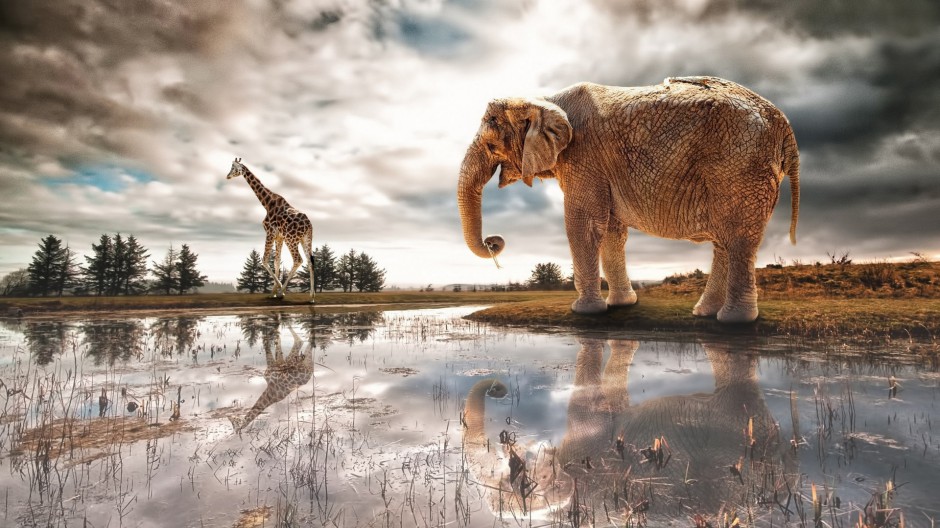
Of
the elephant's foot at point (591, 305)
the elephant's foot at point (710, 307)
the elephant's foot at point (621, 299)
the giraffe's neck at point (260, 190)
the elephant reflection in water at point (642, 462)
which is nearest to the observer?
the elephant reflection in water at point (642, 462)

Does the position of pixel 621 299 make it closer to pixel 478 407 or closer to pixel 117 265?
pixel 478 407

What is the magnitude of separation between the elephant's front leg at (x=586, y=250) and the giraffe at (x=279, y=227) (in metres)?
12.2

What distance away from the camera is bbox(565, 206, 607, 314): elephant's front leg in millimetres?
9156

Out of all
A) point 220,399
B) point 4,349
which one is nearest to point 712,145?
point 220,399

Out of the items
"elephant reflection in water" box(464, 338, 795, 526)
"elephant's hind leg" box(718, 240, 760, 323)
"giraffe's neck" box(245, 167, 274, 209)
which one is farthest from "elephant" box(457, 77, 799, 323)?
"giraffe's neck" box(245, 167, 274, 209)

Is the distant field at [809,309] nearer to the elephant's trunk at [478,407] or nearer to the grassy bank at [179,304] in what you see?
the grassy bank at [179,304]

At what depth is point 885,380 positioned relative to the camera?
4906 mm

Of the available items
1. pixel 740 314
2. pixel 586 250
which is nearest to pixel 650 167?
pixel 586 250

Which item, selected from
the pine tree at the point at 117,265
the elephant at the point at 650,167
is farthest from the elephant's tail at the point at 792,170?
the pine tree at the point at 117,265

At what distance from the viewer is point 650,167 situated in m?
8.18

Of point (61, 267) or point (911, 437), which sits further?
point (61, 267)

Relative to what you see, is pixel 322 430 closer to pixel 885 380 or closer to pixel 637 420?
pixel 637 420

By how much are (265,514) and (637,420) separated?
2732 millimetres

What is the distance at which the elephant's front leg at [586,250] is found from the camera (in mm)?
9156
